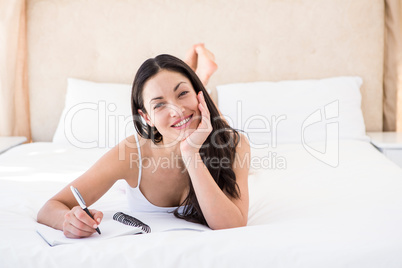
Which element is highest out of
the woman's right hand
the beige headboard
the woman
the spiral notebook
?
the beige headboard

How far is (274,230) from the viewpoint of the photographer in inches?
44.6

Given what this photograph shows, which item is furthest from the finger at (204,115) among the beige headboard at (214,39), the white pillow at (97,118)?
the beige headboard at (214,39)

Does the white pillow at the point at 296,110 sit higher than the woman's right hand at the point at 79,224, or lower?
higher

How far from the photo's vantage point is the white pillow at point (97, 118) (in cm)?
266

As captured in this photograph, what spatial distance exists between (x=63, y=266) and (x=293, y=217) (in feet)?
2.31

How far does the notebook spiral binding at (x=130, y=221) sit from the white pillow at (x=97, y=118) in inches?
51.2

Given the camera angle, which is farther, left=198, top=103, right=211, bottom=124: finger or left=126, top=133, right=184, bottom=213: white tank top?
left=126, top=133, right=184, bottom=213: white tank top

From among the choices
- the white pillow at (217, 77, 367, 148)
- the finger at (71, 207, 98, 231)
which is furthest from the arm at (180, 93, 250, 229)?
the white pillow at (217, 77, 367, 148)

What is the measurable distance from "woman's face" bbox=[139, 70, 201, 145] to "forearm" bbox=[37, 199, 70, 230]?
1.34 feet

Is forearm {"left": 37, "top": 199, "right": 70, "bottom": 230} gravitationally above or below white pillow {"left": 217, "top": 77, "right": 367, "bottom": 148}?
below

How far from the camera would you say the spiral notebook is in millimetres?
1140

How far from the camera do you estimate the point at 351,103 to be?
2.67 meters

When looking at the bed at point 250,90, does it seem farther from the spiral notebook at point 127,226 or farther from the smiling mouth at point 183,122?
the smiling mouth at point 183,122

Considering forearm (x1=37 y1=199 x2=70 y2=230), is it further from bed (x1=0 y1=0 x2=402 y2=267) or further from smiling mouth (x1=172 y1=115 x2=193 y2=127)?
smiling mouth (x1=172 y1=115 x2=193 y2=127)
